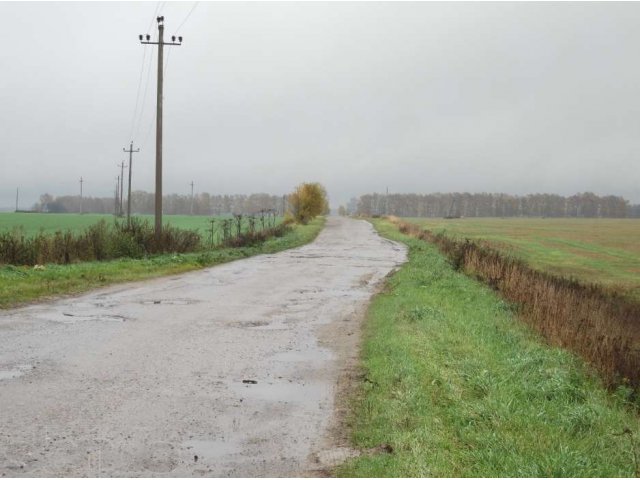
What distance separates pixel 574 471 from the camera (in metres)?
4.52

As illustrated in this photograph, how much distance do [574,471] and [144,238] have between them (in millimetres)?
21175

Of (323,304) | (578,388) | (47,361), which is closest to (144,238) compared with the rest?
(323,304)

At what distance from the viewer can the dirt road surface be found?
191 inches

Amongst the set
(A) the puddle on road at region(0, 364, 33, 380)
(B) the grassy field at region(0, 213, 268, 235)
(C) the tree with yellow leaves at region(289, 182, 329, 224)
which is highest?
(C) the tree with yellow leaves at region(289, 182, 329, 224)

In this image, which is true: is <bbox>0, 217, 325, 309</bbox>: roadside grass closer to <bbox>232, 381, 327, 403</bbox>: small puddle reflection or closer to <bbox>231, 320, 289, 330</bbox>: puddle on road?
<bbox>231, 320, 289, 330</bbox>: puddle on road

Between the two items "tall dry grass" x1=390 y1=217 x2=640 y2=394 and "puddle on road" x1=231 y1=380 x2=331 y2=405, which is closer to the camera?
"puddle on road" x1=231 y1=380 x2=331 y2=405

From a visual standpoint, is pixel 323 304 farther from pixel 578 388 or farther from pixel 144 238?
pixel 144 238

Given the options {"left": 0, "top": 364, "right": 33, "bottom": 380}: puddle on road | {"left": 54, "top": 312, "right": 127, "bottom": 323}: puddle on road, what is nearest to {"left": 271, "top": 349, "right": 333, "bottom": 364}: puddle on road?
{"left": 0, "top": 364, "right": 33, "bottom": 380}: puddle on road

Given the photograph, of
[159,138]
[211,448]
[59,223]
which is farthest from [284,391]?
[59,223]

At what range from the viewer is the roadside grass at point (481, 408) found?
15.6 ft

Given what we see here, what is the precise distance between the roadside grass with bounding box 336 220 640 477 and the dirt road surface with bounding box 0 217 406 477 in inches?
22.3

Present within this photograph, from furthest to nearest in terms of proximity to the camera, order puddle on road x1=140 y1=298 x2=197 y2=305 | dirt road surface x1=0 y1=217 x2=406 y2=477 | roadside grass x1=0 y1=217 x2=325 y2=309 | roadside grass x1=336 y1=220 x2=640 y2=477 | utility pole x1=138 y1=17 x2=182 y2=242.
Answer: utility pole x1=138 y1=17 x2=182 y2=242 < roadside grass x1=0 y1=217 x2=325 y2=309 < puddle on road x1=140 y1=298 x2=197 y2=305 < dirt road surface x1=0 y1=217 x2=406 y2=477 < roadside grass x1=336 y1=220 x2=640 y2=477

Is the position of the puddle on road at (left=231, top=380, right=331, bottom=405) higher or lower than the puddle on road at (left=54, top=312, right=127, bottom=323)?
lower

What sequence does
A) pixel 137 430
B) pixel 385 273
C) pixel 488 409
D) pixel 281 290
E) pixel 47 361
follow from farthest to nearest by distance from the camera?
pixel 385 273, pixel 281 290, pixel 47 361, pixel 488 409, pixel 137 430
